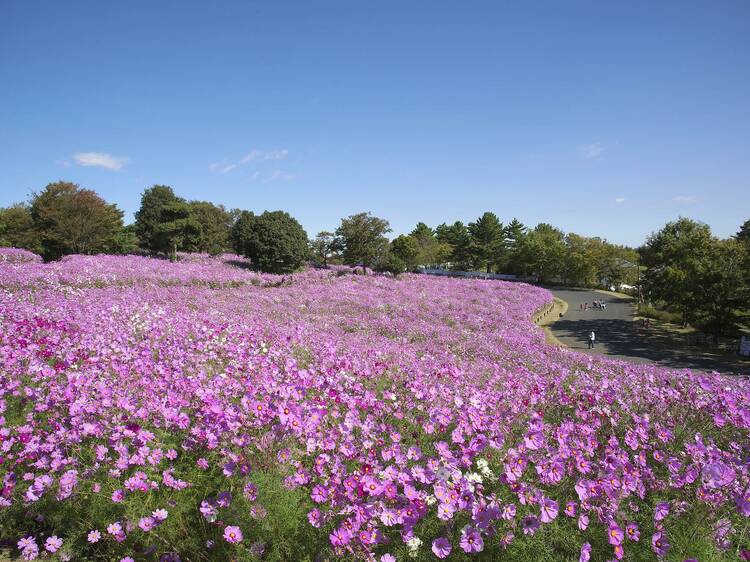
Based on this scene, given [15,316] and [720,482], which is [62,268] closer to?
[15,316]

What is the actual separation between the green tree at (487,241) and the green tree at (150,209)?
5684 cm

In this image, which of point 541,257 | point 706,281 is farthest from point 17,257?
point 541,257

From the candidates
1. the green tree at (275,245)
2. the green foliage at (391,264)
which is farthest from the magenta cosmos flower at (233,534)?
the green foliage at (391,264)

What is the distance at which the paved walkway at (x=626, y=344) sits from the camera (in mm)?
20203

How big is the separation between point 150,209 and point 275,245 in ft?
68.8

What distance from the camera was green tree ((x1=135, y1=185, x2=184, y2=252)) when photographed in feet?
138

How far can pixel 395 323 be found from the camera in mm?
17312

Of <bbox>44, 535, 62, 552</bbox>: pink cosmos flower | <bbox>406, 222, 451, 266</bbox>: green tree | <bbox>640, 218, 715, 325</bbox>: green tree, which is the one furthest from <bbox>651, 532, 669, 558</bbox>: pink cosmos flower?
<bbox>406, 222, 451, 266</bbox>: green tree

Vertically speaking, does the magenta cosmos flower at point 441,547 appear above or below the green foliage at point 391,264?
below

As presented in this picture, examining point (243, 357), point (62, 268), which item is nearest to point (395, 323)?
point (243, 357)

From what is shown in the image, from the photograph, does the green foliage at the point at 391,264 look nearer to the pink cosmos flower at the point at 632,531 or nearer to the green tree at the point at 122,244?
the green tree at the point at 122,244

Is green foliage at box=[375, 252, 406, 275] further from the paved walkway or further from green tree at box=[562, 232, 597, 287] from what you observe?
green tree at box=[562, 232, 597, 287]

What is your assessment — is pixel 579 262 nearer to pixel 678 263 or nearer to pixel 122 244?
pixel 678 263

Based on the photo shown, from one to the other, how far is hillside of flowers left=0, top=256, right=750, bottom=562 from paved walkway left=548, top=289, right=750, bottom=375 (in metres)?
17.3
